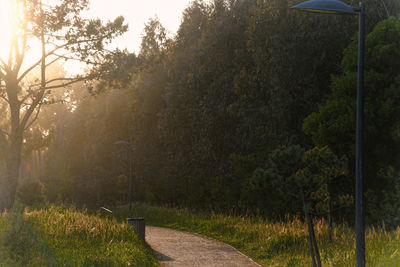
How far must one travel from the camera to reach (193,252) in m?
15.0

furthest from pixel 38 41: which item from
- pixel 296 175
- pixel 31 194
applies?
pixel 296 175

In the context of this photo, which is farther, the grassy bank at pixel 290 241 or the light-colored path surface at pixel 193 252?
the light-colored path surface at pixel 193 252

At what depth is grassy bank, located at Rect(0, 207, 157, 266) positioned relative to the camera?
1034cm

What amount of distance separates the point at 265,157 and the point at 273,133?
1451 millimetres

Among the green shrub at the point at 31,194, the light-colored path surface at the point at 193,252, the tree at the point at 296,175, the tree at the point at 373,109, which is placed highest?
the tree at the point at 373,109

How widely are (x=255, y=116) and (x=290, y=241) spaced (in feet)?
37.6

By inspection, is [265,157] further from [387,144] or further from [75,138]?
[75,138]

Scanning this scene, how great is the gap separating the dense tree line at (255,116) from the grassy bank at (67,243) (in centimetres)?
407

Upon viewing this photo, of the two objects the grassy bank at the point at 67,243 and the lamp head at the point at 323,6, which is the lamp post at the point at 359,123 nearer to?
the lamp head at the point at 323,6

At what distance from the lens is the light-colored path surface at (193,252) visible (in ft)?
43.5

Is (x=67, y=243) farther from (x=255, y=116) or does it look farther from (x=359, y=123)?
(x=255, y=116)

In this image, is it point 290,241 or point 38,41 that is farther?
point 38,41

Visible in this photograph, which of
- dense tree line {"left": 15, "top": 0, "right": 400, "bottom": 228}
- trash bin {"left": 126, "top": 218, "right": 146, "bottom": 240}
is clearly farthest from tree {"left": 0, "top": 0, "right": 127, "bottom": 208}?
trash bin {"left": 126, "top": 218, "right": 146, "bottom": 240}

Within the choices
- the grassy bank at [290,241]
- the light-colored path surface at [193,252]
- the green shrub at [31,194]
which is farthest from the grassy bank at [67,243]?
the green shrub at [31,194]
